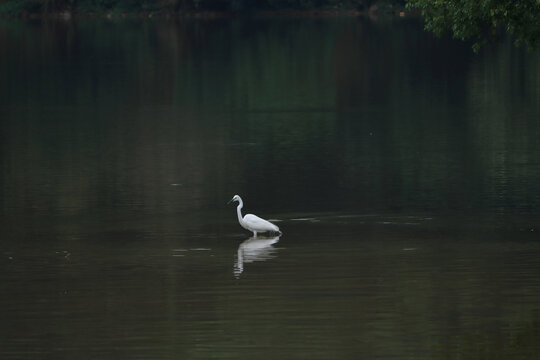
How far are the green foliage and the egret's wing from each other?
4.40 m

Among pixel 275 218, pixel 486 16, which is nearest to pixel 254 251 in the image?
pixel 275 218

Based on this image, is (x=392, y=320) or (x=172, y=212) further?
(x=172, y=212)

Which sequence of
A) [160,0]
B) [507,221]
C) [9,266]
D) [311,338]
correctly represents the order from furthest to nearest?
1. [160,0]
2. [507,221]
3. [9,266]
4. [311,338]

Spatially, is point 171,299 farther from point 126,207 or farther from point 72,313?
point 126,207

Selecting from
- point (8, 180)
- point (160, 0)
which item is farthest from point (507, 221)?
point (160, 0)

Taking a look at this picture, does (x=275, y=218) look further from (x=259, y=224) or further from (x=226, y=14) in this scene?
(x=226, y=14)

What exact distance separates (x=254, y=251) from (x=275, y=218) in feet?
11.7

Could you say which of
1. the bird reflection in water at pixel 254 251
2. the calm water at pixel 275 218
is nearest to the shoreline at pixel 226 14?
the calm water at pixel 275 218

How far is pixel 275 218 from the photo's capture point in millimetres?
27156

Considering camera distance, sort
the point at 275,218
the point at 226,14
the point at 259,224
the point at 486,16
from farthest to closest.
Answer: the point at 226,14
the point at 275,218
the point at 259,224
the point at 486,16

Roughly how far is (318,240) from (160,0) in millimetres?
129982

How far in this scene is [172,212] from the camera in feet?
92.3

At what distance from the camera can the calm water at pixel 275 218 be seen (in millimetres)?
17812

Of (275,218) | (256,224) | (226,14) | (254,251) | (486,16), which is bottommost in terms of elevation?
(254,251)
